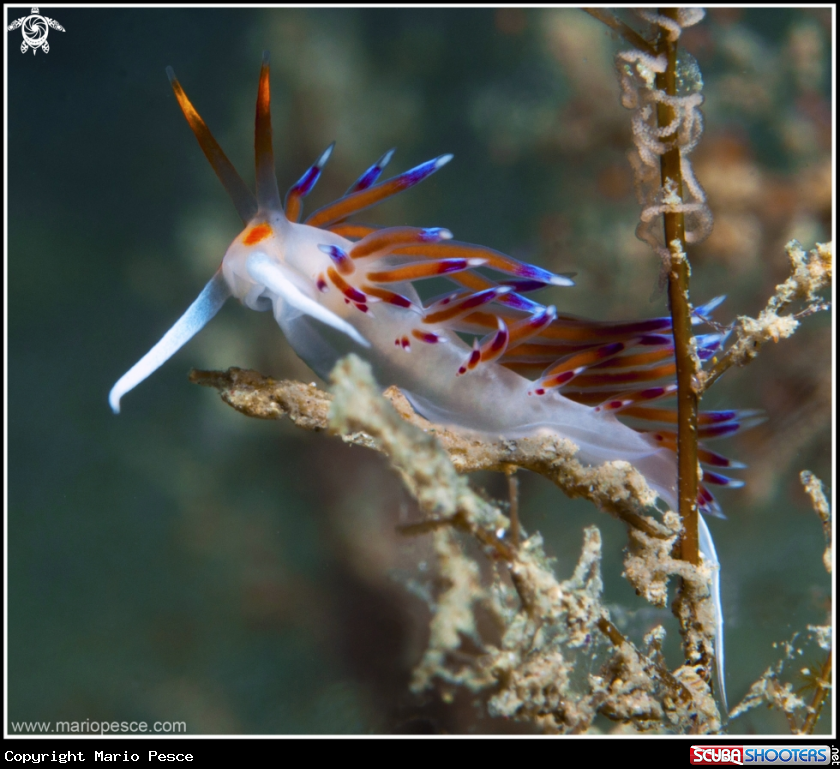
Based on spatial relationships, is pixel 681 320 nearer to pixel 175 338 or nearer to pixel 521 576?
pixel 521 576

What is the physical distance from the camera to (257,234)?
1.39m

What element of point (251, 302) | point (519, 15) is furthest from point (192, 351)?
point (519, 15)

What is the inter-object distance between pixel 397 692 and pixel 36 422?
7.85ft

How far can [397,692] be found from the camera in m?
1.93

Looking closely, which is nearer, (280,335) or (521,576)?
(521,576)

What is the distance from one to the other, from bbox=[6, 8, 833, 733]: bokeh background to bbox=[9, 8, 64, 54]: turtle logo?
6 cm

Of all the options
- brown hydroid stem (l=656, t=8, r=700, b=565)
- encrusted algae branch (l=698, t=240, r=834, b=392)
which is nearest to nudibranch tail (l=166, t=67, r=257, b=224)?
brown hydroid stem (l=656, t=8, r=700, b=565)

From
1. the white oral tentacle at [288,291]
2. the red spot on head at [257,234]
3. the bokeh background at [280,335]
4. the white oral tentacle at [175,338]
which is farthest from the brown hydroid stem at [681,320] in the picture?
the white oral tentacle at [175,338]

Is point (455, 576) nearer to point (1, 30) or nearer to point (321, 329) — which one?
point (321, 329)

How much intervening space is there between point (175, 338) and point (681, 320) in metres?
1.17
